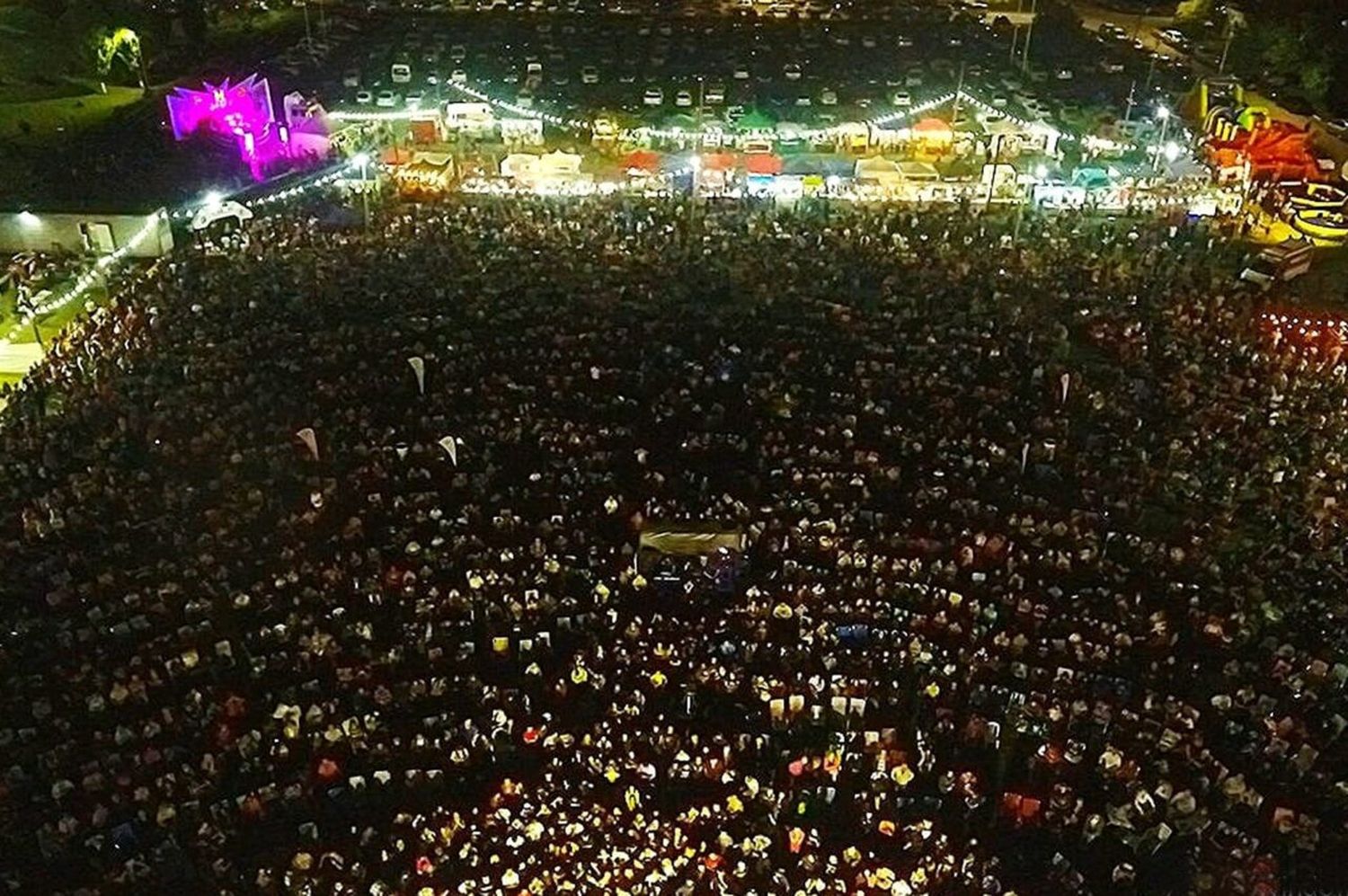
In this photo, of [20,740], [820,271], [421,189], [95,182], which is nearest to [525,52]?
[421,189]

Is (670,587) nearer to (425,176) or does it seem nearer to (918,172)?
(425,176)

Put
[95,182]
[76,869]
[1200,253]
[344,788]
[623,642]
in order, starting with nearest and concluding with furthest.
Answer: [76,869] < [344,788] < [623,642] < [1200,253] < [95,182]

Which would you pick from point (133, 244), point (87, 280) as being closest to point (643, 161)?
point (133, 244)

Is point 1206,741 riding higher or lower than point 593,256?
lower

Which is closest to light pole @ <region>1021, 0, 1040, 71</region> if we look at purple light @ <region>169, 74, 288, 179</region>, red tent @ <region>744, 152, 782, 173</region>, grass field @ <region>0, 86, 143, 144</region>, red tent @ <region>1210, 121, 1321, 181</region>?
red tent @ <region>1210, 121, 1321, 181</region>

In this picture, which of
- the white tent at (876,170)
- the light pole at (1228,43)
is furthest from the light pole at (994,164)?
the light pole at (1228,43)

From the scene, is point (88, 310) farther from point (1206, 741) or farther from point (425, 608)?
point (1206, 741)

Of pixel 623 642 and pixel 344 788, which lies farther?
pixel 623 642
